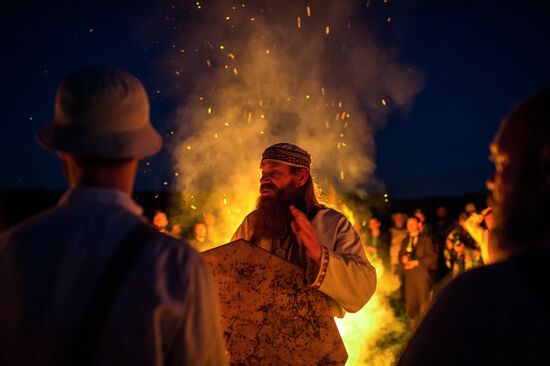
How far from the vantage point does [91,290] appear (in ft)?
4.87

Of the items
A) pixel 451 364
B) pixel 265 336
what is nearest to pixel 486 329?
pixel 451 364

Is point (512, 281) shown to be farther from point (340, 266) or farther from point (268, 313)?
point (268, 313)

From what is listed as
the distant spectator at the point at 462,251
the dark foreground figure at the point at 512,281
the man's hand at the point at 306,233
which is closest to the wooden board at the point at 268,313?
the man's hand at the point at 306,233

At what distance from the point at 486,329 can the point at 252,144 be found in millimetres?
6246

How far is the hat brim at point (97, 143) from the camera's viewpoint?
1.61m

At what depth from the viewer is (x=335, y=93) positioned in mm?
8789

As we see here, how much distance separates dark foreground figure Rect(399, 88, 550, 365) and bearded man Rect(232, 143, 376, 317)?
50.4 inches

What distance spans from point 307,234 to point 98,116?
1.48 m

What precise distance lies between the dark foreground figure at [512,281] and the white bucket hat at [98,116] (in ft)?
3.59

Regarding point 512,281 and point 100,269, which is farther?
point 100,269

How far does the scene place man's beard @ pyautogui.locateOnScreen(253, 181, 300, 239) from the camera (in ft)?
11.6

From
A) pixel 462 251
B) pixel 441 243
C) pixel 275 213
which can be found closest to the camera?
pixel 275 213

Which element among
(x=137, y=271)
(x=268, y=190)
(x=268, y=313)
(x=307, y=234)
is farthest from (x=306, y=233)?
(x=137, y=271)

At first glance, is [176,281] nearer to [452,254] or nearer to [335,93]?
[335,93]
